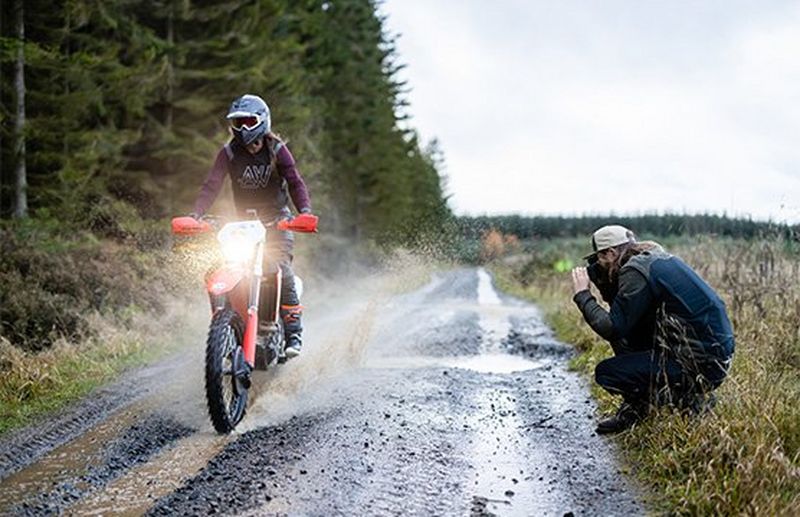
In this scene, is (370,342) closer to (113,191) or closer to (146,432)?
(146,432)

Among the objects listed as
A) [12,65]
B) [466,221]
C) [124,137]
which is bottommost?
[466,221]

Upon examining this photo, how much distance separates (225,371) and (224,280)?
0.67 meters

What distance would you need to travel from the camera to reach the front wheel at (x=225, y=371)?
18.2 ft

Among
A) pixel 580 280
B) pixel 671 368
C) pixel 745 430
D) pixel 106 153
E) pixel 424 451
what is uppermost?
pixel 106 153

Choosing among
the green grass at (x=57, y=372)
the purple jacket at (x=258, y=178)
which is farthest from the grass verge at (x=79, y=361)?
the purple jacket at (x=258, y=178)

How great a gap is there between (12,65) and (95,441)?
10887 millimetres

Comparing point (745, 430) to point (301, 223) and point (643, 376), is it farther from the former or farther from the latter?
point (301, 223)

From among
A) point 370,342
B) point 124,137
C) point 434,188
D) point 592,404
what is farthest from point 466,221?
point 434,188

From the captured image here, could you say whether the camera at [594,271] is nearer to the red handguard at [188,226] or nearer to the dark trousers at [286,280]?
the dark trousers at [286,280]

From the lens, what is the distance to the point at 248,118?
257 inches

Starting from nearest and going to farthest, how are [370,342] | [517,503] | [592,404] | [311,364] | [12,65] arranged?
[517,503] → [592,404] → [311,364] → [370,342] → [12,65]

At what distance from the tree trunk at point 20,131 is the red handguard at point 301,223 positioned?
9390 millimetres

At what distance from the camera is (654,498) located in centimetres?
450

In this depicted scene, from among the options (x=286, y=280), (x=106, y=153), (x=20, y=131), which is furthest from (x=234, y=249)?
(x=106, y=153)
